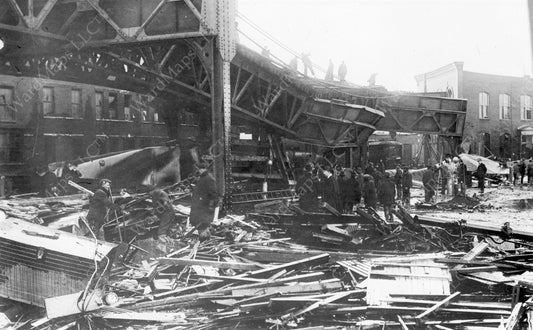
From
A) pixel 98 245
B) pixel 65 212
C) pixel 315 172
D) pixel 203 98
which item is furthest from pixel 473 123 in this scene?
pixel 98 245

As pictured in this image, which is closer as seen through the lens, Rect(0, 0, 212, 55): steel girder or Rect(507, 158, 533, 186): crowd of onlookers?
Rect(0, 0, 212, 55): steel girder

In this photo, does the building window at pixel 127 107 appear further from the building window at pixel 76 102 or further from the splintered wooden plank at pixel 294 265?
the splintered wooden plank at pixel 294 265

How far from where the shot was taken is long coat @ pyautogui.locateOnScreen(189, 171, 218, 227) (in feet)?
32.1

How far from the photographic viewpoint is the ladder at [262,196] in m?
13.2

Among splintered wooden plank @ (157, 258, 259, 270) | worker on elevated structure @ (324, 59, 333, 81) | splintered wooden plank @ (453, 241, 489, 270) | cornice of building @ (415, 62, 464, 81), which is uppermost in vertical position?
cornice of building @ (415, 62, 464, 81)

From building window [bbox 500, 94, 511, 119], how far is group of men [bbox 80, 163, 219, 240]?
38.3m

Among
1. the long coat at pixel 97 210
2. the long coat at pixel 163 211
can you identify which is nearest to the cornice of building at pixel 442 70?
the long coat at pixel 163 211

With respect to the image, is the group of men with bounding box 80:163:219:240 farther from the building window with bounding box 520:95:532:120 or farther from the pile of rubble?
the building window with bounding box 520:95:532:120

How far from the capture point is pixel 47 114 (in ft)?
95.5

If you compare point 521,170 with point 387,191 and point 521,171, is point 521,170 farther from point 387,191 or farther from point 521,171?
point 387,191

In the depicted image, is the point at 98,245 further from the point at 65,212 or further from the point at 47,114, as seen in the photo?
the point at 47,114

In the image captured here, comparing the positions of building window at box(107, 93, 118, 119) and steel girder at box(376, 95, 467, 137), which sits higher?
building window at box(107, 93, 118, 119)

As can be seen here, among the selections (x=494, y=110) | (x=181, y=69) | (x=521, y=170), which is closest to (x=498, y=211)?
(x=181, y=69)

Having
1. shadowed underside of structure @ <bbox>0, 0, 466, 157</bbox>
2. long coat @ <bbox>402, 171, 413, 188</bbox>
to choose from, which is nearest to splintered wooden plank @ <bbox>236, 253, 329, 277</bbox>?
shadowed underside of structure @ <bbox>0, 0, 466, 157</bbox>
